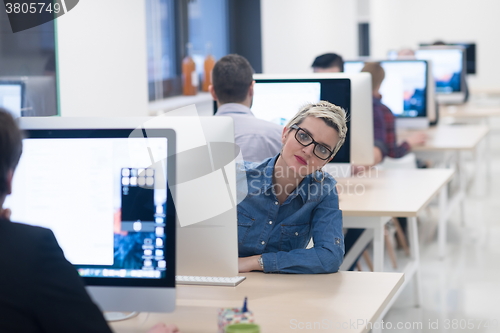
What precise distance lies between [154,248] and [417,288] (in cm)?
223

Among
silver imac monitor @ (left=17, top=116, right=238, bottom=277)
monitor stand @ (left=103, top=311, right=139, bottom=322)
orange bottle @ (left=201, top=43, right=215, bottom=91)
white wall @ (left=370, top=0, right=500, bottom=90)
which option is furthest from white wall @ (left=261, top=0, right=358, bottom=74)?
monitor stand @ (left=103, top=311, right=139, bottom=322)

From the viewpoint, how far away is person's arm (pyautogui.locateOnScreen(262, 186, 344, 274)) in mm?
1652

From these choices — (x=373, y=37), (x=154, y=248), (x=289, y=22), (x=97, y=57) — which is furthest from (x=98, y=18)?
(x=373, y=37)

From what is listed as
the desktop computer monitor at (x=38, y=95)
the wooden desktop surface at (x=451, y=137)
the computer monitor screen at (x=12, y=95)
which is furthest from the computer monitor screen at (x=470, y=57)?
the computer monitor screen at (x=12, y=95)

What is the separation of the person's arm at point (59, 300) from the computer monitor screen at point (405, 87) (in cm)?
353

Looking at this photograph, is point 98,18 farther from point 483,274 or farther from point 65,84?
point 483,274

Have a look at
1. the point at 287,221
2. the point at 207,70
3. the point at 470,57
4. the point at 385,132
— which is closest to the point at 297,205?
the point at 287,221

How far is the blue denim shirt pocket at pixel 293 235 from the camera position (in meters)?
1.74

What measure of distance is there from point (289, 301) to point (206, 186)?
1.07ft

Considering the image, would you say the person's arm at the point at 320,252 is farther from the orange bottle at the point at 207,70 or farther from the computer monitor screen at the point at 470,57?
the computer monitor screen at the point at 470,57

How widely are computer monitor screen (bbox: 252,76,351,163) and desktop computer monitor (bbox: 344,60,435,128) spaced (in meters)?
1.65

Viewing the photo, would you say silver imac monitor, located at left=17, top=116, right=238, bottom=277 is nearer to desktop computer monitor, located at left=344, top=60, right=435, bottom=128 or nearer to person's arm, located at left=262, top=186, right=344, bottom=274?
person's arm, located at left=262, top=186, right=344, bottom=274

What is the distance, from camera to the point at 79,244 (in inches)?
49.4

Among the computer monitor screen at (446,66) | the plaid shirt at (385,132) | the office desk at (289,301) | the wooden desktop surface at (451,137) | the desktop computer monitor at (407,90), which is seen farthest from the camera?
the computer monitor screen at (446,66)
